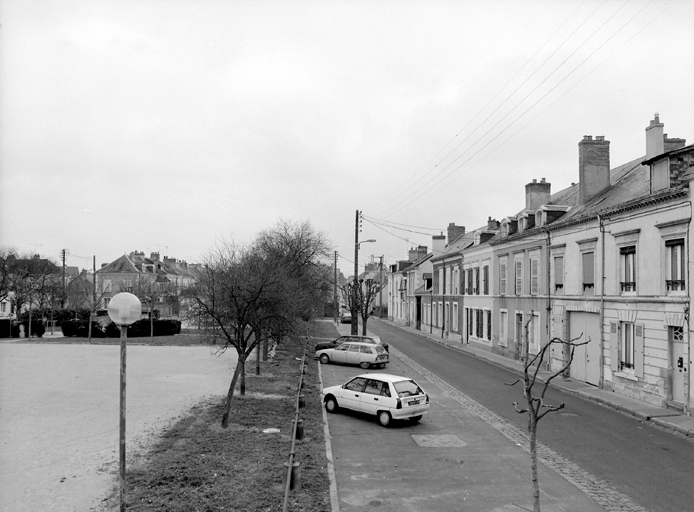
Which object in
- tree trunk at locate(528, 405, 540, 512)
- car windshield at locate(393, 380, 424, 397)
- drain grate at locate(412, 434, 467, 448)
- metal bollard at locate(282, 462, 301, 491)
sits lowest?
drain grate at locate(412, 434, 467, 448)

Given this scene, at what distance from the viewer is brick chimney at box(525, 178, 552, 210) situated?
3509 cm

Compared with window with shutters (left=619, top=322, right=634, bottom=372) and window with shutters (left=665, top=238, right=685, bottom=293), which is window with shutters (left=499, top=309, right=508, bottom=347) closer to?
window with shutters (left=619, top=322, right=634, bottom=372)

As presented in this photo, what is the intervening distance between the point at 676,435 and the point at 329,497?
37.3 feet

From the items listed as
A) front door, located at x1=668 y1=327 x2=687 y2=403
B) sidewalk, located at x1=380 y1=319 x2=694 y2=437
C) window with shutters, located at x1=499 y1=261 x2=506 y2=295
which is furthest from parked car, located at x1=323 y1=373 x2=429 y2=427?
window with shutters, located at x1=499 y1=261 x2=506 y2=295

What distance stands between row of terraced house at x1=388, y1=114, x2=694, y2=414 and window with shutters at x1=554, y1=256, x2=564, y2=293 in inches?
2.1

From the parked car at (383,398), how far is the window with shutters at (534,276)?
1626 centimetres

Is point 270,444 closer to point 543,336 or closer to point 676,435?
point 676,435

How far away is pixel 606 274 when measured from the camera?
22.7m

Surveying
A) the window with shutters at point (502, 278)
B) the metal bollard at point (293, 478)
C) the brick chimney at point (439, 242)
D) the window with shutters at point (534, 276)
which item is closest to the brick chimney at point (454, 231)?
the brick chimney at point (439, 242)

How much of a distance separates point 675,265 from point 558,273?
29.3 ft

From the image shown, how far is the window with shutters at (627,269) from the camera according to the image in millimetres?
20922

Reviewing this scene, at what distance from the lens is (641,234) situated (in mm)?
20312

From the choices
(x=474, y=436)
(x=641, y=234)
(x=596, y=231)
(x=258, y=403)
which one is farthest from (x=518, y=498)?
(x=596, y=231)

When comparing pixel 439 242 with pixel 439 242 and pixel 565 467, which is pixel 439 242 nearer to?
pixel 439 242
